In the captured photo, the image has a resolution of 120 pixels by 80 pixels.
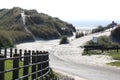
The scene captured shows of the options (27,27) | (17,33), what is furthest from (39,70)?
(27,27)

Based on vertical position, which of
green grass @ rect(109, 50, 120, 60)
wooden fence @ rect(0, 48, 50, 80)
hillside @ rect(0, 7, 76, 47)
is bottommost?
green grass @ rect(109, 50, 120, 60)

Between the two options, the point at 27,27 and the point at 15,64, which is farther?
the point at 27,27

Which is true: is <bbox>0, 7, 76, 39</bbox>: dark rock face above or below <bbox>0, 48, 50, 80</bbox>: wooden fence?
above

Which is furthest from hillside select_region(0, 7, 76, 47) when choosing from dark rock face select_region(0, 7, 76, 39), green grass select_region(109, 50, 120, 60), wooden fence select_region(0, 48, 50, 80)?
wooden fence select_region(0, 48, 50, 80)

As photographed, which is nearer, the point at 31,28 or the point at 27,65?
the point at 27,65

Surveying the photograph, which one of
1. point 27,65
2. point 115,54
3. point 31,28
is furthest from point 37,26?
point 27,65

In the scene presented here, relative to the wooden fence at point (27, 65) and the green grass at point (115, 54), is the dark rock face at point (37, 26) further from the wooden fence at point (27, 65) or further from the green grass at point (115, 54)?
the wooden fence at point (27, 65)

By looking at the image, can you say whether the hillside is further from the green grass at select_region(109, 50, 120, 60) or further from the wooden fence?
the wooden fence

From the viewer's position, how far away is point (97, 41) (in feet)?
210

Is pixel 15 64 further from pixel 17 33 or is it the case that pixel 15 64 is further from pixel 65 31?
pixel 65 31

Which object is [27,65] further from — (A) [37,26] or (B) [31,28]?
(A) [37,26]

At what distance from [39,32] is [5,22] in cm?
1460

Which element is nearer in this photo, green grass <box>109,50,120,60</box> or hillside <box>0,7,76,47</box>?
green grass <box>109,50,120,60</box>

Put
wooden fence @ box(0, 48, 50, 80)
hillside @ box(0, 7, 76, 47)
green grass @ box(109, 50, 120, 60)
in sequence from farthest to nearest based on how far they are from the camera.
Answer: hillside @ box(0, 7, 76, 47), green grass @ box(109, 50, 120, 60), wooden fence @ box(0, 48, 50, 80)
